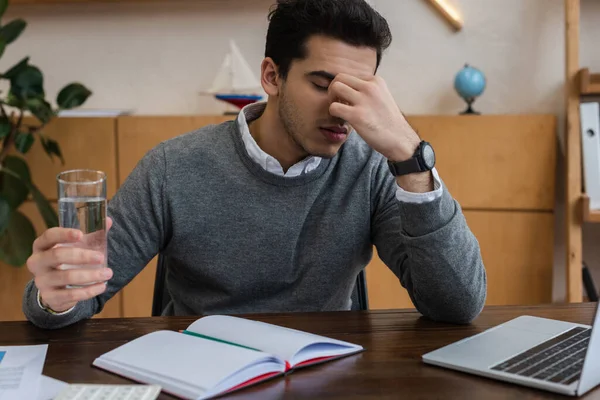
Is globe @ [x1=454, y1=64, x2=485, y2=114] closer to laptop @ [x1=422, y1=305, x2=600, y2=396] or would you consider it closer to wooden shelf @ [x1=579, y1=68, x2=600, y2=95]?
wooden shelf @ [x1=579, y1=68, x2=600, y2=95]

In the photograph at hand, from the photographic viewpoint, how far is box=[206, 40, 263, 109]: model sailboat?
2754 mm

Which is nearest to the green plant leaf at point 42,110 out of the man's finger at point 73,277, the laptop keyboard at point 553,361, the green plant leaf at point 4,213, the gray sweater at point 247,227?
the green plant leaf at point 4,213

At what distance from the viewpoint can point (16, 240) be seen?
2.74 metres

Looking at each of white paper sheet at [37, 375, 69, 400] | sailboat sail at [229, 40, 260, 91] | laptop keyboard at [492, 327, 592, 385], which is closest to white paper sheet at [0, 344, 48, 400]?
white paper sheet at [37, 375, 69, 400]

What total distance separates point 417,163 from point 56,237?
0.63m

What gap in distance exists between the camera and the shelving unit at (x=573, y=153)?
8.25 feet

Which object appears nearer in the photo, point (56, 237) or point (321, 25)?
point (56, 237)

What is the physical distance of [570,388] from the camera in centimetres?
88

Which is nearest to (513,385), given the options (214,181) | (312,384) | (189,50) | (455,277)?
(312,384)

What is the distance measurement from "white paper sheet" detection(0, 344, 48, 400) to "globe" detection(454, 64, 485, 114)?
6.48 ft

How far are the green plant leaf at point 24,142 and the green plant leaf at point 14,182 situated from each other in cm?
7

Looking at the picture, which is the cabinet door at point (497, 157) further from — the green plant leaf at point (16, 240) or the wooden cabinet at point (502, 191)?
the green plant leaf at point (16, 240)

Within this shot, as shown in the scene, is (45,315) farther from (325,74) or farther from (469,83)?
(469,83)

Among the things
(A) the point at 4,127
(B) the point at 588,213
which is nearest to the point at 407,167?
(B) the point at 588,213
